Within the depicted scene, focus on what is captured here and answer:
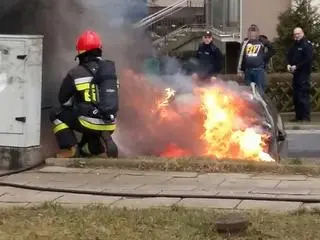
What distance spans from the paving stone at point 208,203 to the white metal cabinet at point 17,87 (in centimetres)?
252

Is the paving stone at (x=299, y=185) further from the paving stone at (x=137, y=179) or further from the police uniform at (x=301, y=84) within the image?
the police uniform at (x=301, y=84)

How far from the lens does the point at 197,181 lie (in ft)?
27.1

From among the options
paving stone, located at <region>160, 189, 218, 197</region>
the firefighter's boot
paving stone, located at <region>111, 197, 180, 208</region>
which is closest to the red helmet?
the firefighter's boot

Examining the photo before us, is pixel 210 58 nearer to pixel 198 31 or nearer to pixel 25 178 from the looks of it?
pixel 25 178

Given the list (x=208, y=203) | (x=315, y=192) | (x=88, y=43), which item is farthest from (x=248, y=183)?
(x=88, y=43)

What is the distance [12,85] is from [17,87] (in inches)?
2.5

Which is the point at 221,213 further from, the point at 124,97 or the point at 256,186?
the point at 124,97

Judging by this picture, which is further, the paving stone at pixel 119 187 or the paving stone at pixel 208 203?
the paving stone at pixel 119 187

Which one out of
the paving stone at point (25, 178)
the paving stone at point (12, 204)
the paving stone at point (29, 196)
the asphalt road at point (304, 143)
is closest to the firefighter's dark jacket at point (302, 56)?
the asphalt road at point (304, 143)

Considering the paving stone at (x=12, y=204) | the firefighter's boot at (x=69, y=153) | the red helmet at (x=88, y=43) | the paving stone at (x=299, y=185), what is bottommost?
the paving stone at (x=12, y=204)

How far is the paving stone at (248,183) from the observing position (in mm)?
7966

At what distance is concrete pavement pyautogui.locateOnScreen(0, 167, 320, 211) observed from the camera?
283 inches

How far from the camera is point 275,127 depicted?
32.5 ft

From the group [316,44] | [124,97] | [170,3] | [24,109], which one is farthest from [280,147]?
[170,3]
